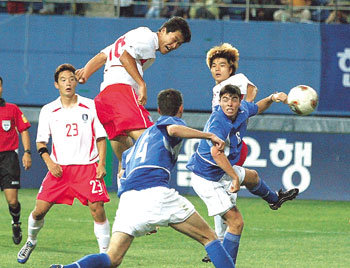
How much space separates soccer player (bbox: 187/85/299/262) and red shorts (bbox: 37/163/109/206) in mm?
1009

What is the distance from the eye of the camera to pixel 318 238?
1205 centimetres

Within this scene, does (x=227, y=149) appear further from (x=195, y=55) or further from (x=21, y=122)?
(x=195, y=55)

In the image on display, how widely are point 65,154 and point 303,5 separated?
28.0ft

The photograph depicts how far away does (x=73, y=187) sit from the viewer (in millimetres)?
9727

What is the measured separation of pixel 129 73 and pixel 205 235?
2121 mm

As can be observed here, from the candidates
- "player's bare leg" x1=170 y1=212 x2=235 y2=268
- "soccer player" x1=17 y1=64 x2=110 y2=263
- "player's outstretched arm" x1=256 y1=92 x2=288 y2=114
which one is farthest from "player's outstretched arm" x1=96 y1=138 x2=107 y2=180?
"player's bare leg" x1=170 y1=212 x2=235 y2=268

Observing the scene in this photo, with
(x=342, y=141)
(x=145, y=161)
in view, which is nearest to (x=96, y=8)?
(x=342, y=141)

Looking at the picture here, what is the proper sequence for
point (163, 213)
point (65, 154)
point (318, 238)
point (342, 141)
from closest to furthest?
1. point (163, 213)
2. point (65, 154)
3. point (318, 238)
4. point (342, 141)

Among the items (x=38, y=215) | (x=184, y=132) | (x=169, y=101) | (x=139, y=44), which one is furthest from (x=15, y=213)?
(x=184, y=132)

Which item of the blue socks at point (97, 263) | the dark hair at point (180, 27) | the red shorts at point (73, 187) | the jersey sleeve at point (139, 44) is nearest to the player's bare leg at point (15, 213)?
the red shorts at point (73, 187)

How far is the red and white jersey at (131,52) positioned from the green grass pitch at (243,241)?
1.84 m

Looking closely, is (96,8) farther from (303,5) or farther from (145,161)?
(145,161)

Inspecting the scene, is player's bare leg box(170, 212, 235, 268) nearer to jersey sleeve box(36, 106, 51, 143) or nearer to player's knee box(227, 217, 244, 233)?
player's knee box(227, 217, 244, 233)

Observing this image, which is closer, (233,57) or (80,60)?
(233,57)
